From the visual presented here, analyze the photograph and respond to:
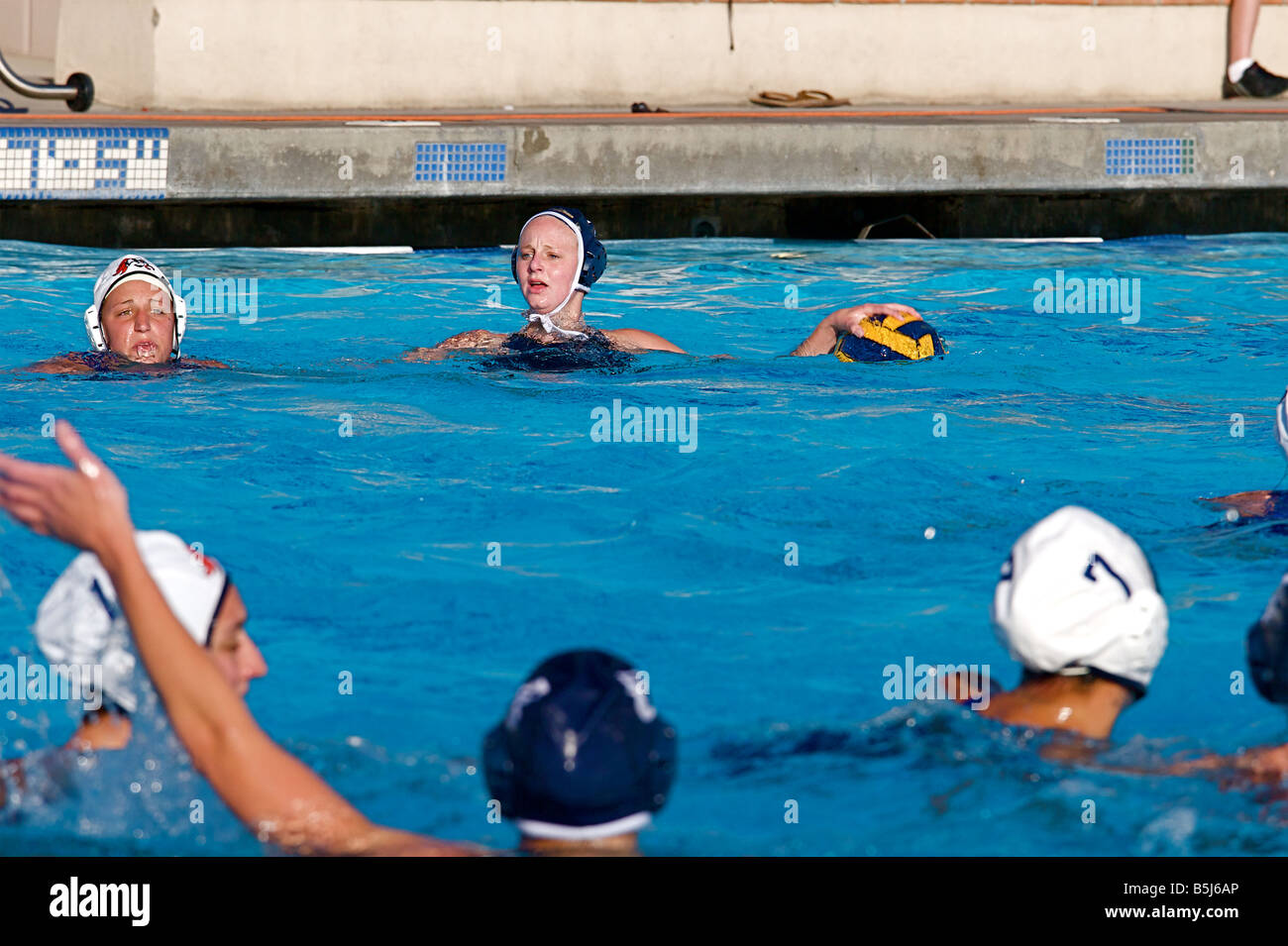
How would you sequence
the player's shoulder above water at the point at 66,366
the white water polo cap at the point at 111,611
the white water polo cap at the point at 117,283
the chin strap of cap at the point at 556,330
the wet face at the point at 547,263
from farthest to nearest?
the chin strap of cap at the point at 556,330 → the wet face at the point at 547,263 → the player's shoulder above water at the point at 66,366 → the white water polo cap at the point at 117,283 → the white water polo cap at the point at 111,611

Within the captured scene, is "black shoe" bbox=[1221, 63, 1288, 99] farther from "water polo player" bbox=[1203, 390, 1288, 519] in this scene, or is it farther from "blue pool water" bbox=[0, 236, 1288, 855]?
"water polo player" bbox=[1203, 390, 1288, 519]

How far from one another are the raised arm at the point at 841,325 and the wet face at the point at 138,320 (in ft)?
9.99

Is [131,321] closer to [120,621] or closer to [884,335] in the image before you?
[884,335]

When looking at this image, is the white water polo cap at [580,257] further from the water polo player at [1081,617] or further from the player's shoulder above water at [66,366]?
the water polo player at [1081,617]

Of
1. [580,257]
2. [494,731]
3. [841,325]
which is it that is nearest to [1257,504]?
[841,325]

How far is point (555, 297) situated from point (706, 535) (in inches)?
98.4

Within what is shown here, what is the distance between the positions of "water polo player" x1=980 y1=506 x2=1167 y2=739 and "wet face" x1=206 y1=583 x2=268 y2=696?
151 cm

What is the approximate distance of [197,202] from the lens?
34.6ft

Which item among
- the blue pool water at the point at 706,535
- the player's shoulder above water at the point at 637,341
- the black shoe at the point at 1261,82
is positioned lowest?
the blue pool water at the point at 706,535

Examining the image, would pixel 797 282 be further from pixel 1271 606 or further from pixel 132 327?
pixel 1271 606

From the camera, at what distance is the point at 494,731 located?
96.8 inches

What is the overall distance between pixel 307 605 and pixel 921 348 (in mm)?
3330

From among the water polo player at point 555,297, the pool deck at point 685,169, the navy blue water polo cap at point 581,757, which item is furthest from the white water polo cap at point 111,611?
the pool deck at point 685,169

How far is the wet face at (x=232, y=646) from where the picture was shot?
2811 mm
